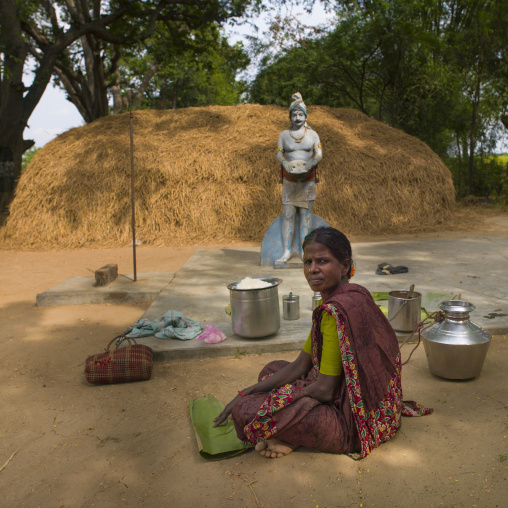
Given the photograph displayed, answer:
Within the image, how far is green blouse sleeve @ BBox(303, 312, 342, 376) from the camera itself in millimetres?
2334

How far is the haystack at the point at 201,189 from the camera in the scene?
10.7 meters

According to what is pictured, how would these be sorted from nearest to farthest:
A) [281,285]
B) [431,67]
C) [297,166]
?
[281,285] < [297,166] < [431,67]

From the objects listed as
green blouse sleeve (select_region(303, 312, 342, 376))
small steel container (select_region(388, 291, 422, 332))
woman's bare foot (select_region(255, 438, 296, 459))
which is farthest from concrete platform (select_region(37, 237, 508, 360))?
green blouse sleeve (select_region(303, 312, 342, 376))

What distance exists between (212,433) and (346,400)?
0.78 metres

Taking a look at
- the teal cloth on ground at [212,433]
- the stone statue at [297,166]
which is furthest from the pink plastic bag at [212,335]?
the stone statue at [297,166]

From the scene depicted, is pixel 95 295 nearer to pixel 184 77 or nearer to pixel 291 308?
pixel 291 308

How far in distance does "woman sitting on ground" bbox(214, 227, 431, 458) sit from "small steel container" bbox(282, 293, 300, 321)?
1.96 m

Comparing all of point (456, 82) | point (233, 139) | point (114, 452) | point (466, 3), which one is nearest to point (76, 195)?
point (233, 139)

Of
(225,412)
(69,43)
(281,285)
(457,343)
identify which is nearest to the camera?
(225,412)

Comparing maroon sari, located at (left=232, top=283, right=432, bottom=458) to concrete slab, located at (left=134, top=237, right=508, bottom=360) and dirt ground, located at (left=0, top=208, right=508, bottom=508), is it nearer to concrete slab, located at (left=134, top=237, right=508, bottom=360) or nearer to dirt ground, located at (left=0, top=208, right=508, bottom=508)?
dirt ground, located at (left=0, top=208, right=508, bottom=508)

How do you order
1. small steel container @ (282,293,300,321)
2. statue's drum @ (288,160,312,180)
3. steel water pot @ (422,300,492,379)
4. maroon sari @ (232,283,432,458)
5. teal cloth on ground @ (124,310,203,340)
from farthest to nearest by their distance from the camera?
statue's drum @ (288,160,312,180) < small steel container @ (282,293,300,321) < teal cloth on ground @ (124,310,203,340) < steel water pot @ (422,300,492,379) < maroon sari @ (232,283,432,458)

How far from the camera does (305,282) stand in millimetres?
5883

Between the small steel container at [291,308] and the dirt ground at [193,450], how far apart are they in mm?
678

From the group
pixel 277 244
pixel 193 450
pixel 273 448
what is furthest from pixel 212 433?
pixel 277 244
